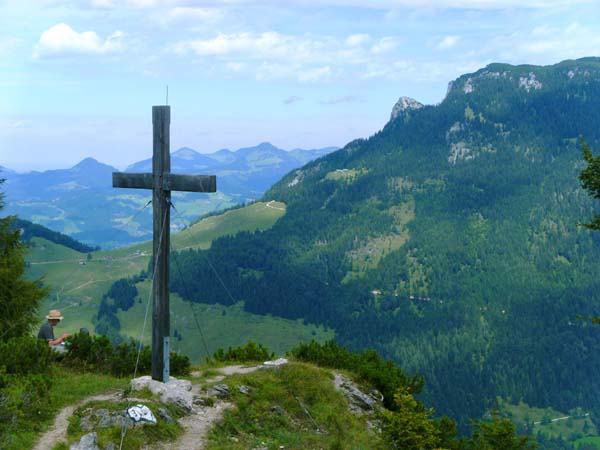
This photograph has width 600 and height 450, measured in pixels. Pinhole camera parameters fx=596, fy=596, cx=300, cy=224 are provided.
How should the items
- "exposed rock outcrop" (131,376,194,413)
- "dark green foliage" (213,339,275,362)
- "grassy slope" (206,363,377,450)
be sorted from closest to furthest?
"grassy slope" (206,363,377,450)
"exposed rock outcrop" (131,376,194,413)
"dark green foliage" (213,339,275,362)

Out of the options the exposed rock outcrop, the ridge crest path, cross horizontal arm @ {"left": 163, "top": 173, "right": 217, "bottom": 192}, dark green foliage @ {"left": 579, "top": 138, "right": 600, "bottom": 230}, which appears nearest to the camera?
the ridge crest path

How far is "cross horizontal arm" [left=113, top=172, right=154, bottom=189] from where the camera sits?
18688 mm

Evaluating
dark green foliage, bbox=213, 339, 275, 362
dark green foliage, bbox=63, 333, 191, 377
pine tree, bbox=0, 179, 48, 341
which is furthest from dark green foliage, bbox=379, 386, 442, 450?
pine tree, bbox=0, 179, 48, 341

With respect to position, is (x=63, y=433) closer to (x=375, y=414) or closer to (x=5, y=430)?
(x=5, y=430)

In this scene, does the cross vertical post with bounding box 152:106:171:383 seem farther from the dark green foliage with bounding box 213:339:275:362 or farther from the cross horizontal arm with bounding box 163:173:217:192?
the dark green foliage with bounding box 213:339:275:362

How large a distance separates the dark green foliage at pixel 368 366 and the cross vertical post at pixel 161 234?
849cm

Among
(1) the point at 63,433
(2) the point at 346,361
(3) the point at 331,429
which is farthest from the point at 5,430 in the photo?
(2) the point at 346,361

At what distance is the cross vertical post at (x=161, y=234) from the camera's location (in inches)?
727

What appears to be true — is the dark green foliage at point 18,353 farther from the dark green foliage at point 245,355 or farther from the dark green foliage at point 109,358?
the dark green foliage at point 245,355

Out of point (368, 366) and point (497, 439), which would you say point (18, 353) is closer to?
point (368, 366)

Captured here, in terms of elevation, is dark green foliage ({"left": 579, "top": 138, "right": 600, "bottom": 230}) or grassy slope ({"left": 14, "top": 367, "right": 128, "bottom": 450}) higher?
dark green foliage ({"left": 579, "top": 138, "right": 600, "bottom": 230})

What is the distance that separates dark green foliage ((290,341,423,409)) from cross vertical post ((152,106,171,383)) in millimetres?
8494

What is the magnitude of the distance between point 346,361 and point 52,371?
1160 centimetres

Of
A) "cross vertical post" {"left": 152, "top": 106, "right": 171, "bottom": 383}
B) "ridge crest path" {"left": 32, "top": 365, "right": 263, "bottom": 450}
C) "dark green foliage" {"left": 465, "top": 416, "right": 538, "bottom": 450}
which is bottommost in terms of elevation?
"dark green foliage" {"left": 465, "top": 416, "right": 538, "bottom": 450}
